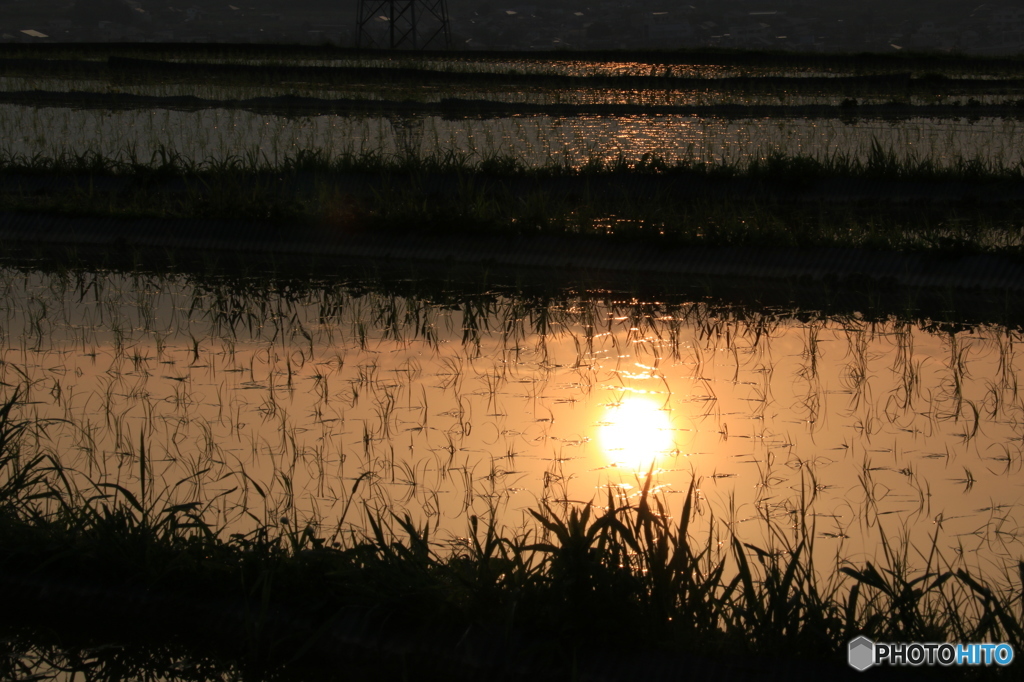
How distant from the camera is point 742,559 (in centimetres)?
217

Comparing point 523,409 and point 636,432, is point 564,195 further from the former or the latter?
point 636,432

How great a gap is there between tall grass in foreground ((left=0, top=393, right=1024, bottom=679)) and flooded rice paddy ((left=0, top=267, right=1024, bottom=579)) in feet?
0.67

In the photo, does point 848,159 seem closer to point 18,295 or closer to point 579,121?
point 579,121

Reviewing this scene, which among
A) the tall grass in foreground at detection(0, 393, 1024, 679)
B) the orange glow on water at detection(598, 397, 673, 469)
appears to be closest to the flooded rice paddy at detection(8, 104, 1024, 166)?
the orange glow on water at detection(598, 397, 673, 469)

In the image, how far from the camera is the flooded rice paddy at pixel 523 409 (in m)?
3.09

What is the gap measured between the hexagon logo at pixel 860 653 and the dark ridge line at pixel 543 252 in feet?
13.4

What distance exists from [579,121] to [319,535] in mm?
10750

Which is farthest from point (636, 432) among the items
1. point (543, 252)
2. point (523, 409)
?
point (543, 252)

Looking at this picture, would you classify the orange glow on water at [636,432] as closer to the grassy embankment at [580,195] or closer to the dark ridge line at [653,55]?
the grassy embankment at [580,195]

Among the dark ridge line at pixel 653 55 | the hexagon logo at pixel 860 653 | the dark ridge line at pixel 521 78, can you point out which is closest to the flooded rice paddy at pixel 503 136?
the dark ridge line at pixel 521 78

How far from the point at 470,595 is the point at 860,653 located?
787mm
